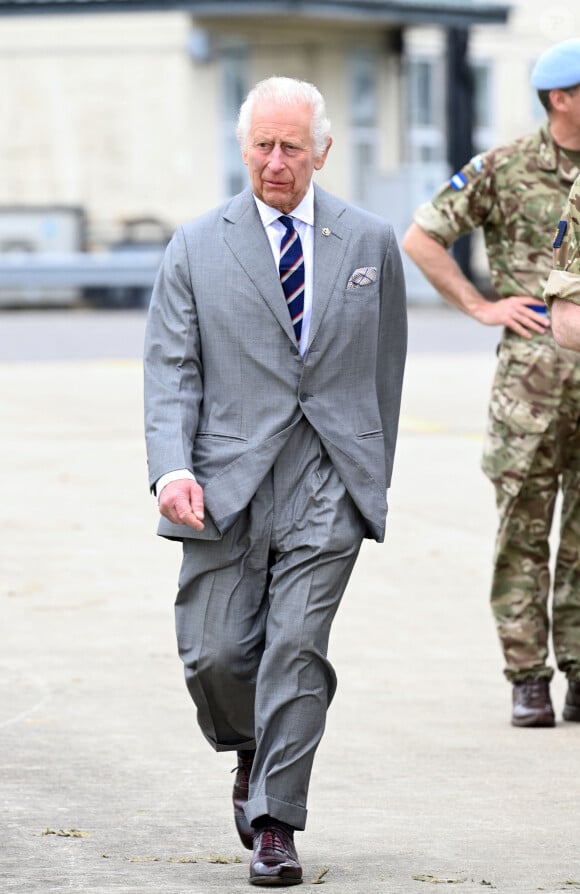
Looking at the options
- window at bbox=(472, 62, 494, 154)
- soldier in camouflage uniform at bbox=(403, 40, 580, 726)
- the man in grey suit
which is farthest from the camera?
window at bbox=(472, 62, 494, 154)

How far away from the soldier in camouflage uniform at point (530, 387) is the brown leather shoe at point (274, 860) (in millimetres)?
1951

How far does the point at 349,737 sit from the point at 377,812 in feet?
3.00

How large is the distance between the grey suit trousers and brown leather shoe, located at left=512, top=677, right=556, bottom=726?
5.90ft

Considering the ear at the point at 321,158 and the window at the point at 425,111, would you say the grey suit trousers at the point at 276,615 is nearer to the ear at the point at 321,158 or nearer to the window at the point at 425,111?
the ear at the point at 321,158

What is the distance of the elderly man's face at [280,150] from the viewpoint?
15.4 ft

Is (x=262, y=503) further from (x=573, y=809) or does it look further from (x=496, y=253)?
(x=496, y=253)

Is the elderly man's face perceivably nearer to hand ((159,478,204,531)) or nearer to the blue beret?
hand ((159,478,204,531))

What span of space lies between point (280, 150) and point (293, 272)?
0.94ft

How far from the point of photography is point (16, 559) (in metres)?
9.24

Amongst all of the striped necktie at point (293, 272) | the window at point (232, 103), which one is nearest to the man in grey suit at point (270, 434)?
the striped necktie at point (293, 272)

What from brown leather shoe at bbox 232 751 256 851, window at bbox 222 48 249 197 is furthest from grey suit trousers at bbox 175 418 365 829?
window at bbox 222 48 249 197

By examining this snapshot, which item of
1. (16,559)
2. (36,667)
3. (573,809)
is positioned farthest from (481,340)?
(573,809)

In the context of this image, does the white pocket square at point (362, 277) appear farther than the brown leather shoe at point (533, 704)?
No

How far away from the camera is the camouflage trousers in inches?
251
